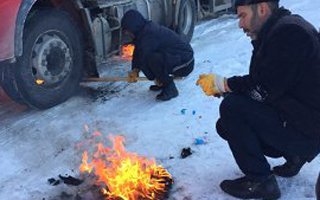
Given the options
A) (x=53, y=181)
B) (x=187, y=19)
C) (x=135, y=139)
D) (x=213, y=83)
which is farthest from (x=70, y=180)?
(x=187, y=19)

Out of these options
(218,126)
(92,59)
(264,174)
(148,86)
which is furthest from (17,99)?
(264,174)

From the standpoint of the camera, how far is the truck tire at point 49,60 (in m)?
5.44

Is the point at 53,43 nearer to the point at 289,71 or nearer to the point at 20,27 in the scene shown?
the point at 20,27

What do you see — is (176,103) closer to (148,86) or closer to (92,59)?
(148,86)

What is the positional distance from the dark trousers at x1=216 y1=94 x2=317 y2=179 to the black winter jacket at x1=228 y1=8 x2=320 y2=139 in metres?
0.07

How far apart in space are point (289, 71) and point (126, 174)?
1.53 meters

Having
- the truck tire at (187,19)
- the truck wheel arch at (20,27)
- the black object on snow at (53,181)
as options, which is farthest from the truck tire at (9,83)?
the truck tire at (187,19)

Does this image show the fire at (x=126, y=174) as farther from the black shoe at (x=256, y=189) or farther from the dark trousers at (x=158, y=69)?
the dark trousers at (x=158, y=69)

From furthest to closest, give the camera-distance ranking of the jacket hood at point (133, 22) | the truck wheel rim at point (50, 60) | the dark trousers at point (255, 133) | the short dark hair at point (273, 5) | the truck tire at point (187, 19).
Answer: the truck tire at point (187, 19)
the jacket hood at point (133, 22)
the truck wheel rim at point (50, 60)
the dark trousers at point (255, 133)
the short dark hair at point (273, 5)

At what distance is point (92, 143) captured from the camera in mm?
4977

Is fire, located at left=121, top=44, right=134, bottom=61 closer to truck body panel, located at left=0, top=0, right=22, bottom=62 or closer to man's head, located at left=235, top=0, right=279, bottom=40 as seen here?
truck body panel, located at left=0, top=0, right=22, bottom=62

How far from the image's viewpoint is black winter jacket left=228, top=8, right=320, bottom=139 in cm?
337

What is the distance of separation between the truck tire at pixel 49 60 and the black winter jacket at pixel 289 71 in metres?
2.73

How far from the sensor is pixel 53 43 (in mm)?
5727
